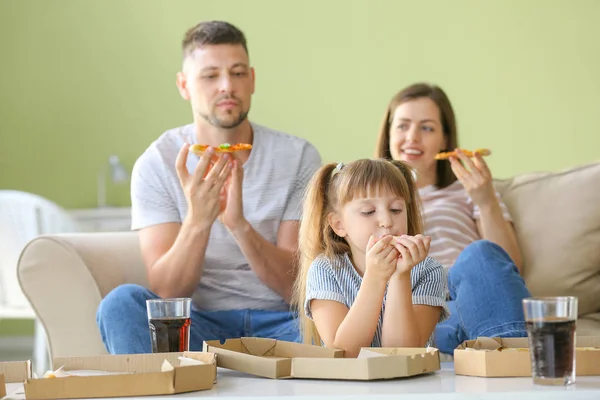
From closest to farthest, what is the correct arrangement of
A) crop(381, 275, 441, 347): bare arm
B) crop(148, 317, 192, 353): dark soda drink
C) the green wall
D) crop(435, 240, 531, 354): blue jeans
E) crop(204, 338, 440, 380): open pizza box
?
crop(204, 338, 440, 380): open pizza box, crop(148, 317, 192, 353): dark soda drink, crop(381, 275, 441, 347): bare arm, crop(435, 240, 531, 354): blue jeans, the green wall

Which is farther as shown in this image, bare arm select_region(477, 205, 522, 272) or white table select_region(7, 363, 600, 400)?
bare arm select_region(477, 205, 522, 272)

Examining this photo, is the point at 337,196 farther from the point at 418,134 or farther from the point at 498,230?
the point at 418,134

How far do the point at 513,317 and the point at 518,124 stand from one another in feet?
8.05

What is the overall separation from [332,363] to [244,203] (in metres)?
1.19

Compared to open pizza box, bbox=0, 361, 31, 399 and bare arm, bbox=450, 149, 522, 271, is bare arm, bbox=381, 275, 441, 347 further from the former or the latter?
bare arm, bbox=450, 149, 522, 271

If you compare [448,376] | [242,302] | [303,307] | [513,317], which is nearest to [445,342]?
[513,317]

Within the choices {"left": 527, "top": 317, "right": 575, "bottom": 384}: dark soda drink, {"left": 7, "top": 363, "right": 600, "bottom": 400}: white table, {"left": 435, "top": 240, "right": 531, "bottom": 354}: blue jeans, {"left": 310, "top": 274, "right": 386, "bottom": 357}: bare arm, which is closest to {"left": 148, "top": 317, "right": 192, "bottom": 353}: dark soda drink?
{"left": 7, "top": 363, "right": 600, "bottom": 400}: white table

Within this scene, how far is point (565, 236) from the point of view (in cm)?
233

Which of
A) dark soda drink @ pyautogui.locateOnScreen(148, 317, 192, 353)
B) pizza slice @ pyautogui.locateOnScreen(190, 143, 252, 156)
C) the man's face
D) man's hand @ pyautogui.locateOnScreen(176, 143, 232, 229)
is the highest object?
the man's face

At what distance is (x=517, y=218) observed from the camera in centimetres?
242

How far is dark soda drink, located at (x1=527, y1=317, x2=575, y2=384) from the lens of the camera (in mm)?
1060

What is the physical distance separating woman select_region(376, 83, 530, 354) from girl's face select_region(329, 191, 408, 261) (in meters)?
0.34

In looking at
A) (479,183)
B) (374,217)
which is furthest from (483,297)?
(479,183)

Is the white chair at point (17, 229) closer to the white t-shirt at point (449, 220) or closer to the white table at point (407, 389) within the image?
the white t-shirt at point (449, 220)
